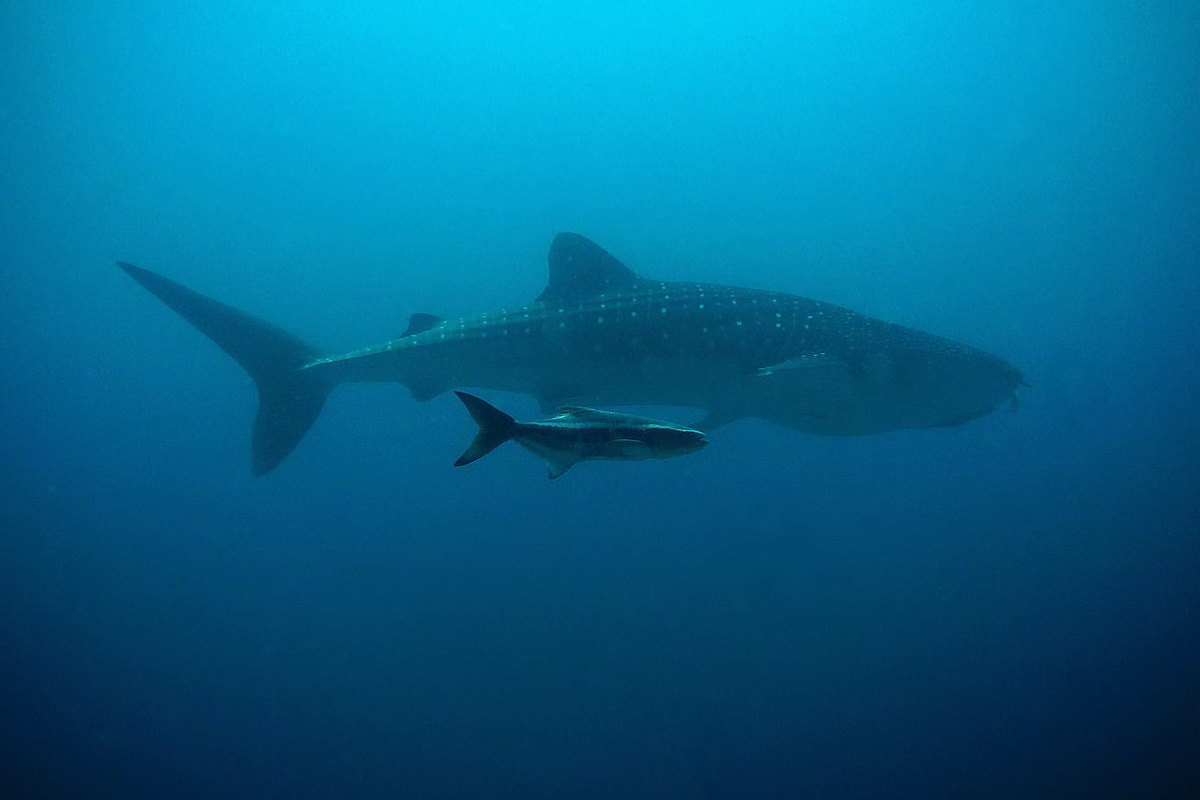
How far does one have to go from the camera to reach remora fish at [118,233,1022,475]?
5.85 metres

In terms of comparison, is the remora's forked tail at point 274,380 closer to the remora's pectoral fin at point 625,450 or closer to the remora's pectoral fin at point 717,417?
the remora's pectoral fin at point 717,417

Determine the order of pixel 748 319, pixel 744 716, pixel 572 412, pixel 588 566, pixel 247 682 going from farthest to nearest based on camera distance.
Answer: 1. pixel 588 566
2. pixel 247 682
3. pixel 744 716
4. pixel 748 319
5. pixel 572 412

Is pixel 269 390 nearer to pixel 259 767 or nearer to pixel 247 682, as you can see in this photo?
pixel 259 767

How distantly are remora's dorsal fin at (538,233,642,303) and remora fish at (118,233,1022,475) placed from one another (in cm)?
2

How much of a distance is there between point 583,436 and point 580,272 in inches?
173

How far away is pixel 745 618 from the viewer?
1303cm

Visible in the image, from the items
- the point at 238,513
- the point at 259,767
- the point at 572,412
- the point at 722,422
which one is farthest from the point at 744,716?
the point at 238,513

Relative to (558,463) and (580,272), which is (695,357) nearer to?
(580,272)

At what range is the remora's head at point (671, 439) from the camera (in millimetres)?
2115

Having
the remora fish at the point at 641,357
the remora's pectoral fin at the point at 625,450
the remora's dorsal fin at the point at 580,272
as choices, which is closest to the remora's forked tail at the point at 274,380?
the remora fish at the point at 641,357

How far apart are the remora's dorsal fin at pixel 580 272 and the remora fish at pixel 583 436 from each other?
4.13m

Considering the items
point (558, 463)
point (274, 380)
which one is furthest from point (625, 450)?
point (274, 380)

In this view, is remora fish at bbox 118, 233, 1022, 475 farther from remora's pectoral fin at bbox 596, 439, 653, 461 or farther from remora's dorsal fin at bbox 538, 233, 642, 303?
remora's pectoral fin at bbox 596, 439, 653, 461

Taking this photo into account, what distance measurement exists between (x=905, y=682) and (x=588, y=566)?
303 inches
